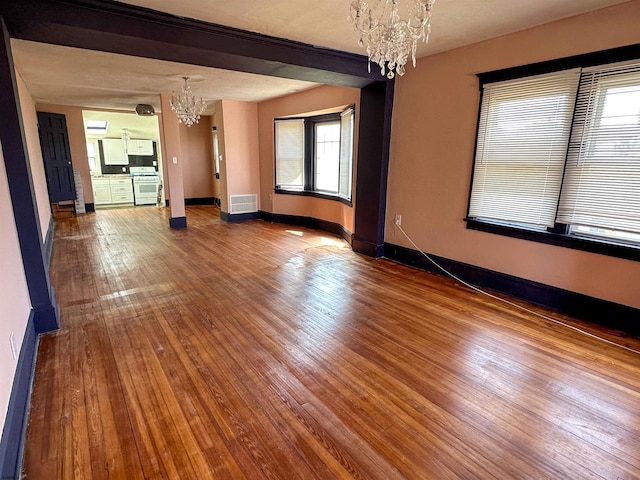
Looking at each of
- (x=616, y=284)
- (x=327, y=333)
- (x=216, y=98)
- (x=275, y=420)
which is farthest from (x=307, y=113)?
(x=275, y=420)

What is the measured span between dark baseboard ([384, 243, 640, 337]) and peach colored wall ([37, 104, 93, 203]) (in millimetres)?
8075

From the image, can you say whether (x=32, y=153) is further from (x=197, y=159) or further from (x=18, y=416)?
(x=197, y=159)

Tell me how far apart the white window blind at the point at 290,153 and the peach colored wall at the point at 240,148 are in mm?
693

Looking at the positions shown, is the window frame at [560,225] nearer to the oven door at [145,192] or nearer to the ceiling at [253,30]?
the ceiling at [253,30]

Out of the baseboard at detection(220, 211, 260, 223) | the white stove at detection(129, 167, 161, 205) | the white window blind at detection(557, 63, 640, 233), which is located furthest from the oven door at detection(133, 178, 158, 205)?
the white window blind at detection(557, 63, 640, 233)

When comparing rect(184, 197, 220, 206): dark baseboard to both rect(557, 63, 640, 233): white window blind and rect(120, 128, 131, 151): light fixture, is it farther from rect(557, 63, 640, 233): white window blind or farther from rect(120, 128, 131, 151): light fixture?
rect(557, 63, 640, 233): white window blind

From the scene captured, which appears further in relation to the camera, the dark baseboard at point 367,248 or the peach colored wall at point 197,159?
the peach colored wall at point 197,159

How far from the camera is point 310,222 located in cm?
699

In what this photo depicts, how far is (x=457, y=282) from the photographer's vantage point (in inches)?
157

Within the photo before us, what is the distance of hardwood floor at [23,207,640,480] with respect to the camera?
1.62 meters

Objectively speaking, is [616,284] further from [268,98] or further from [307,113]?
[268,98]

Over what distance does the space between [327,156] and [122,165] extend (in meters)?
8.05

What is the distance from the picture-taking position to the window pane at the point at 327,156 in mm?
6281

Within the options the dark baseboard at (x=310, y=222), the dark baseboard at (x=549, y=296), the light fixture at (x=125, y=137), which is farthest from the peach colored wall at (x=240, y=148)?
the light fixture at (x=125, y=137)
